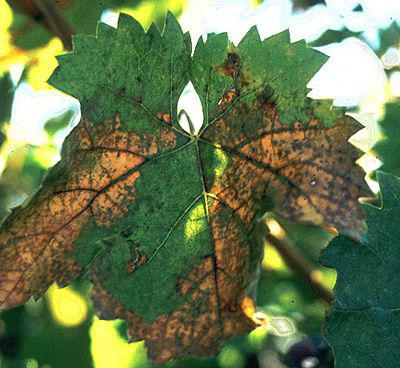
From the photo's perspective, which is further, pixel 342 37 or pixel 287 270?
pixel 342 37

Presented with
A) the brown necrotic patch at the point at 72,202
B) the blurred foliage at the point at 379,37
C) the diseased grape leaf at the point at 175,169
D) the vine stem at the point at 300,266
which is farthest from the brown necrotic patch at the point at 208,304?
the blurred foliage at the point at 379,37

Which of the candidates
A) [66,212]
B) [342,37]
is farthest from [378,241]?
[342,37]

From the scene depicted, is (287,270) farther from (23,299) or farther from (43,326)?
(23,299)

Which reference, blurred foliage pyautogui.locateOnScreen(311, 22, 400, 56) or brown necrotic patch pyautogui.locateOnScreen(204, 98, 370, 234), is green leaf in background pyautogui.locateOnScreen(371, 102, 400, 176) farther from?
brown necrotic patch pyautogui.locateOnScreen(204, 98, 370, 234)

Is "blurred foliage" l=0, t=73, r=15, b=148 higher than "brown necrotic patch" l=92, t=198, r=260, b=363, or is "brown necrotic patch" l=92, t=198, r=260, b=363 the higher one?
"blurred foliage" l=0, t=73, r=15, b=148

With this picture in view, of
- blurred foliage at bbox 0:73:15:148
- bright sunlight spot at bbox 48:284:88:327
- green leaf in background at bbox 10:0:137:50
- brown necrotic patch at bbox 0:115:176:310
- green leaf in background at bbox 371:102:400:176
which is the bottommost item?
green leaf in background at bbox 371:102:400:176

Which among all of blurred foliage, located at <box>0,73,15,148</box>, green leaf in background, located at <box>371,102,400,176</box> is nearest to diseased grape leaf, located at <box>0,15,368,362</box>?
blurred foliage, located at <box>0,73,15,148</box>

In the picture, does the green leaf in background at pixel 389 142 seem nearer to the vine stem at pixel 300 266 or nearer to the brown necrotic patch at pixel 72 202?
the vine stem at pixel 300 266
